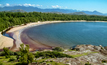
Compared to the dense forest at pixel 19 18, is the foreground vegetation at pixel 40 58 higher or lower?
lower

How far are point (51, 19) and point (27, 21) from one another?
4506cm

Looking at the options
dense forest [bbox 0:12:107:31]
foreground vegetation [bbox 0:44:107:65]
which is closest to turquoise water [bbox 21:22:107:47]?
dense forest [bbox 0:12:107:31]

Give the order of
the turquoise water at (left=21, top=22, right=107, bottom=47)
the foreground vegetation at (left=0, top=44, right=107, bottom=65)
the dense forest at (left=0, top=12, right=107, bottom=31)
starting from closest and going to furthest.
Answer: the foreground vegetation at (left=0, top=44, right=107, bottom=65), the turquoise water at (left=21, top=22, right=107, bottom=47), the dense forest at (left=0, top=12, right=107, bottom=31)

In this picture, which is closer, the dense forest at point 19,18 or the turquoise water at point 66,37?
the turquoise water at point 66,37

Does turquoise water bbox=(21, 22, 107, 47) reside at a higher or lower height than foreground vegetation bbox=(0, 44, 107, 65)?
lower

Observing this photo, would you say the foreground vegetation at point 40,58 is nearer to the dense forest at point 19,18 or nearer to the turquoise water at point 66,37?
the turquoise water at point 66,37

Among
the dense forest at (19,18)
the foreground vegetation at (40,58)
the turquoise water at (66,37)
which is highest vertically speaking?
the dense forest at (19,18)

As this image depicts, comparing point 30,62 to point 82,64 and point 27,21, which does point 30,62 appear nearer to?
point 82,64

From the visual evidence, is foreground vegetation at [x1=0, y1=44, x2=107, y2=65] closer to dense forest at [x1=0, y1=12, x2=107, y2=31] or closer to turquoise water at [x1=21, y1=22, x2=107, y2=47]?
turquoise water at [x1=21, y1=22, x2=107, y2=47]

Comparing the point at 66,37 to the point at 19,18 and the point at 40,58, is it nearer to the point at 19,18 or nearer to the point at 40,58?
the point at 40,58

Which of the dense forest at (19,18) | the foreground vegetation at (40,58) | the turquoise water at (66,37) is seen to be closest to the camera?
the foreground vegetation at (40,58)

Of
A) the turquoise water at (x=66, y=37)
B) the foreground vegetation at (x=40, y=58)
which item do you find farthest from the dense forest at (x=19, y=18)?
the foreground vegetation at (x=40, y=58)

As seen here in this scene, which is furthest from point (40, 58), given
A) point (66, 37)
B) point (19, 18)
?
point (19, 18)

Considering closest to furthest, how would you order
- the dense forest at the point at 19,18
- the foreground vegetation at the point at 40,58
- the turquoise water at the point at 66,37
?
the foreground vegetation at the point at 40,58 < the turquoise water at the point at 66,37 < the dense forest at the point at 19,18
